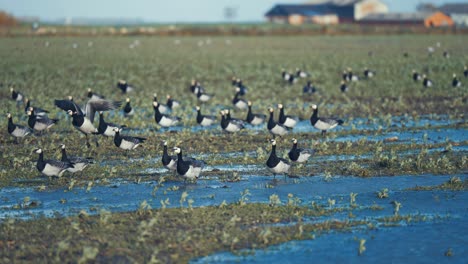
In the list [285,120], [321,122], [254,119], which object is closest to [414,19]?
[254,119]

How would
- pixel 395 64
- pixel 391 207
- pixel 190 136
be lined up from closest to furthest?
pixel 391 207
pixel 190 136
pixel 395 64

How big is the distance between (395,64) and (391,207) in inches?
A: 1594

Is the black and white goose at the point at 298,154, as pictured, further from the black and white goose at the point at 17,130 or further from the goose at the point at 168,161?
the black and white goose at the point at 17,130

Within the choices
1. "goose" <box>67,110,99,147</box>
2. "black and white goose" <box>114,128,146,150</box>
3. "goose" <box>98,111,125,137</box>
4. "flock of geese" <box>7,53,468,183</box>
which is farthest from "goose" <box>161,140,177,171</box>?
"goose" <box>98,111,125,137</box>

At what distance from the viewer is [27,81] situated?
42844 millimetres

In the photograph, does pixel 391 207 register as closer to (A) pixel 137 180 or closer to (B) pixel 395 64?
(A) pixel 137 180

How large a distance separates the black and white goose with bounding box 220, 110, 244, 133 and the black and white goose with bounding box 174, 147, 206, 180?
20.7 feet

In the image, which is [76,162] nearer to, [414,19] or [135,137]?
[135,137]

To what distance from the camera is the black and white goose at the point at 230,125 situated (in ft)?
80.3

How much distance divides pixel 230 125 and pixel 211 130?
2.27m

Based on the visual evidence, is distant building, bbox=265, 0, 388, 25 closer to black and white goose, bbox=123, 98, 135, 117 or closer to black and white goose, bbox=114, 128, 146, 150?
black and white goose, bbox=123, 98, 135, 117

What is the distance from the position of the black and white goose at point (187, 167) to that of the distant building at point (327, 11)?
140m

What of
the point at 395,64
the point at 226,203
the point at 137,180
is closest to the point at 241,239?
the point at 226,203

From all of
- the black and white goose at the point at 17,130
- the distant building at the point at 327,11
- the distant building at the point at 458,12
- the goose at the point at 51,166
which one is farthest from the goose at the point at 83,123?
the distant building at the point at 458,12
